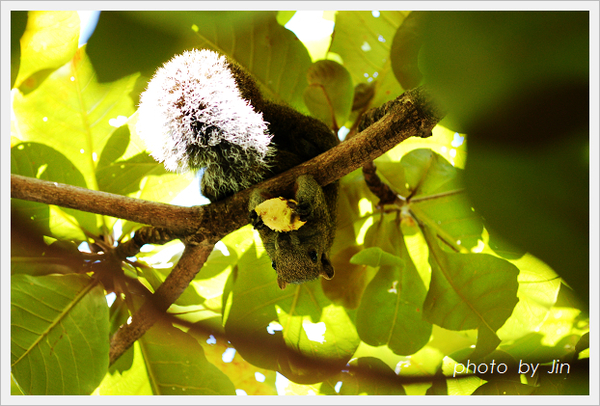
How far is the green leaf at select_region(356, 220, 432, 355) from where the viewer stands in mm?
599

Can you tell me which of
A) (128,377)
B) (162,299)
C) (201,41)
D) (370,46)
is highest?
(370,46)

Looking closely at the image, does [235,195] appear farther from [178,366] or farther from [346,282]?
[178,366]

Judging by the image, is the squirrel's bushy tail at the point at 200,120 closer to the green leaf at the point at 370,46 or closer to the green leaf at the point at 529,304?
the green leaf at the point at 370,46

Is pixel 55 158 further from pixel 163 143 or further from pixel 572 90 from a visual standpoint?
pixel 572 90

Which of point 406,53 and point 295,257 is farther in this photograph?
point 406,53

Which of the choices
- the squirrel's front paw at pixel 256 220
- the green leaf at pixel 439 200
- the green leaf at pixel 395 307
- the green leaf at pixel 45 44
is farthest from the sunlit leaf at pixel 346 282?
the green leaf at pixel 45 44

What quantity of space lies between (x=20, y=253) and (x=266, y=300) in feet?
1.29

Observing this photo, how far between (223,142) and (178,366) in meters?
0.44

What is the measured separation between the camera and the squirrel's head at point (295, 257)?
385 mm

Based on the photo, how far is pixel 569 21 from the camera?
0.55 ft

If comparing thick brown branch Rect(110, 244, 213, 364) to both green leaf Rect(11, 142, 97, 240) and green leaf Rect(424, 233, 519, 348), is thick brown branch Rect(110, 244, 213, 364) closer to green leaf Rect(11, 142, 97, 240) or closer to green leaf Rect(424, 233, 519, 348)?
green leaf Rect(11, 142, 97, 240)

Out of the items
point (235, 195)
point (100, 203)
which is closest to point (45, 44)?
point (100, 203)

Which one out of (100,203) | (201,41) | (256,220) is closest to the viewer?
(256,220)

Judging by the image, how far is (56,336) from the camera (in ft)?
1.84
